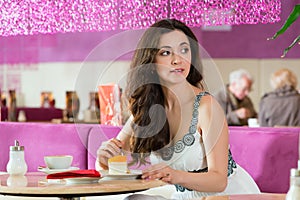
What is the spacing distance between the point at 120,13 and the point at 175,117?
1.96 meters

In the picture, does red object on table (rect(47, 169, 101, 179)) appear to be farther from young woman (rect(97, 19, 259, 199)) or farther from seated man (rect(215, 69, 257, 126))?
seated man (rect(215, 69, 257, 126))

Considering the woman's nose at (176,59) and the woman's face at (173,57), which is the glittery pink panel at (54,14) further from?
the woman's nose at (176,59)

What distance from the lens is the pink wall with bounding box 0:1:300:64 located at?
31.9 ft

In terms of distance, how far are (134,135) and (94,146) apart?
0.88ft

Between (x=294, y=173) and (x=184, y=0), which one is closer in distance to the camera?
(x=294, y=173)

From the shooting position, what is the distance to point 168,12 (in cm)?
506

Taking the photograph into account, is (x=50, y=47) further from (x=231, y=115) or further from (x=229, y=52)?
(x=231, y=115)

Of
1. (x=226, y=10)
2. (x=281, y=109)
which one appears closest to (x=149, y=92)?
(x=226, y=10)

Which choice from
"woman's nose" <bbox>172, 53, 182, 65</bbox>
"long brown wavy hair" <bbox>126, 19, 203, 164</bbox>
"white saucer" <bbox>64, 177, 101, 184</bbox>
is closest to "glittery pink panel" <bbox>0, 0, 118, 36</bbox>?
"long brown wavy hair" <bbox>126, 19, 203, 164</bbox>

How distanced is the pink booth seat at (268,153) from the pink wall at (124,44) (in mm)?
4919

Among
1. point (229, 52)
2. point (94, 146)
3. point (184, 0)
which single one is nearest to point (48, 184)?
point (94, 146)

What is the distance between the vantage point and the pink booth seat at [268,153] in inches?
165

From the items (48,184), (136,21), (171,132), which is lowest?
(48,184)

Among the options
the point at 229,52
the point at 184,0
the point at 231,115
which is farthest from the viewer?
the point at 229,52
